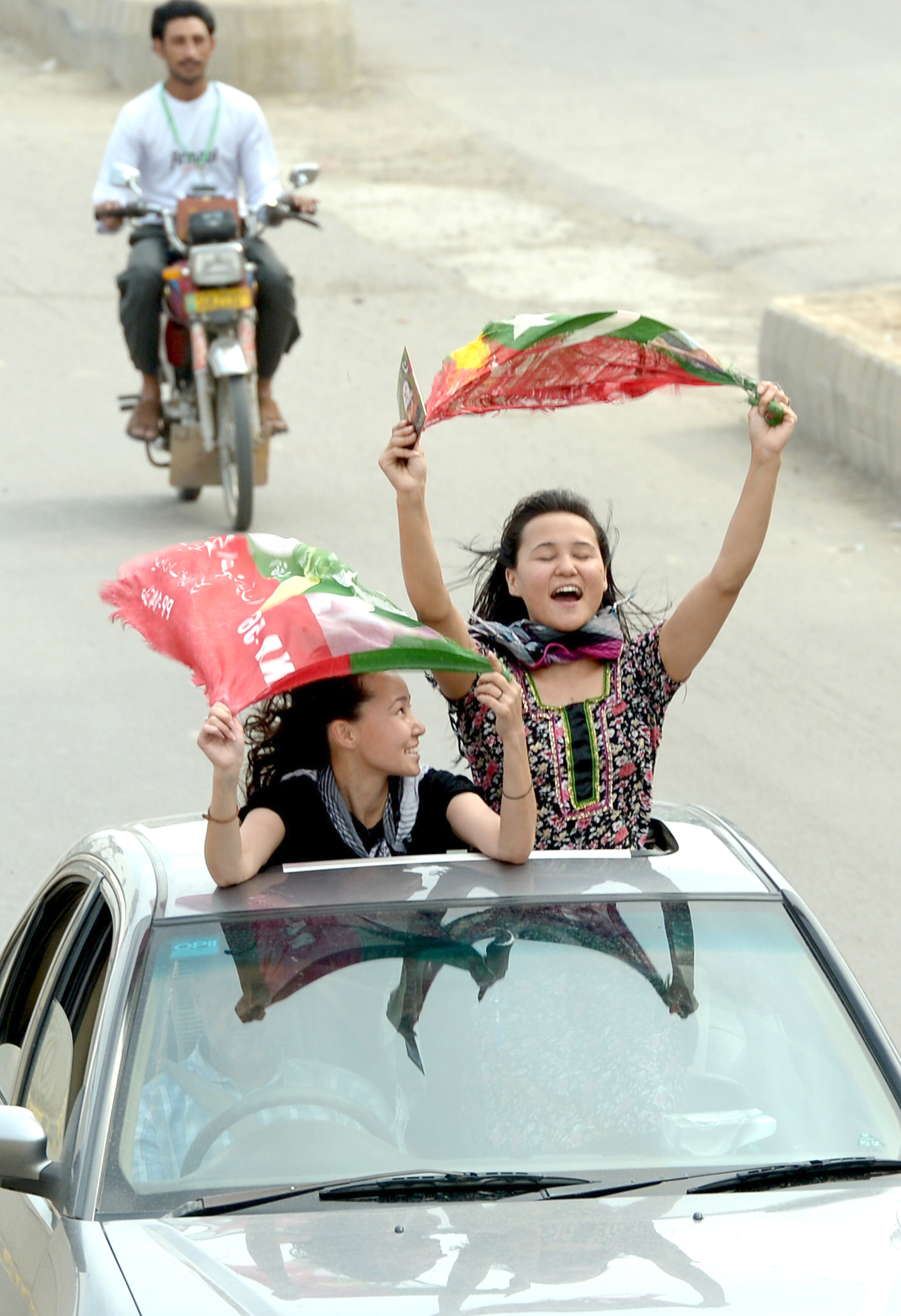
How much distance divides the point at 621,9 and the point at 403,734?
23102mm

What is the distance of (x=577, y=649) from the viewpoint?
175 inches

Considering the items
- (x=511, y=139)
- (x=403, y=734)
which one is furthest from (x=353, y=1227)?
(x=511, y=139)

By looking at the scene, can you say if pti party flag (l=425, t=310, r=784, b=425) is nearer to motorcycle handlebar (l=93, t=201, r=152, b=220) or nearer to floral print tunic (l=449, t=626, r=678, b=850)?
floral print tunic (l=449, t=626, r=678, b=850)

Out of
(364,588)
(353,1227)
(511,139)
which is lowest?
(511,139)

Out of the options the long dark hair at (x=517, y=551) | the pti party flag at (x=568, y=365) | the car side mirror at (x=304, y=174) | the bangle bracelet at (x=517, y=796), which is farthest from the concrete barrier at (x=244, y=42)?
the bangle bracelet at (x=517, y=796)

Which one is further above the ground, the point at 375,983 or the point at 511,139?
the point at 375,983

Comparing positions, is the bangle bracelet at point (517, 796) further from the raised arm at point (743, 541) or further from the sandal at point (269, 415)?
the sandal at point (269, 415)

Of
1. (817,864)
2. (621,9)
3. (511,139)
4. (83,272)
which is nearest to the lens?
(817,864)

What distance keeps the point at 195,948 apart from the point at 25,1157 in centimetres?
53

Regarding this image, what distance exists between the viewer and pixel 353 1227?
2.96m

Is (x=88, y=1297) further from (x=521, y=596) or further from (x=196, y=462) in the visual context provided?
(x=196, y=462)

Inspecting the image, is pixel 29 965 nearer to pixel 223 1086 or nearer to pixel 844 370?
pixel 223 1086

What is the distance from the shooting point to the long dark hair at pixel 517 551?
15.1 feet

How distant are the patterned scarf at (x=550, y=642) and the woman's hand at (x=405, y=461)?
16.1 inches
